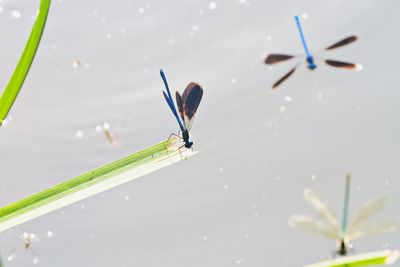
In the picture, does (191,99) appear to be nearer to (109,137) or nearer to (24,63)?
(24,63)

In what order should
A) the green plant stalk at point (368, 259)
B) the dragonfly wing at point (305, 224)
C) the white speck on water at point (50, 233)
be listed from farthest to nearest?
the white speck on water at point (50, 233) → the dragonfly wing at point (305, 224) → the green plant stalk at point (368, 259)

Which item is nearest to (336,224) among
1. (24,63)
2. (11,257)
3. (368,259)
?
(368,259)

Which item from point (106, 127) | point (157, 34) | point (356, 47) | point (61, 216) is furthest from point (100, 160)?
point (356, 47)

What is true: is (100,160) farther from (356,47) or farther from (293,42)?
(356,47)

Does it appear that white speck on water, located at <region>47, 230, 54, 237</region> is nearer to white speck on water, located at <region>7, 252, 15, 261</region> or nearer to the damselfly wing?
white speck on water, located at <region>7, 252, 15, 261</region>

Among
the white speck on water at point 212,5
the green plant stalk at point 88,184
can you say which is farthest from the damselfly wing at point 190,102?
the white speck on water at point 212,5

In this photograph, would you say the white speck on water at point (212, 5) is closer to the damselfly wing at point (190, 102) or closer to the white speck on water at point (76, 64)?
the white speck on water at point (76, 64)

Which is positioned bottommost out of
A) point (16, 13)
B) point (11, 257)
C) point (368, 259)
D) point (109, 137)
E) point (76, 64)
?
point (368, 259)
